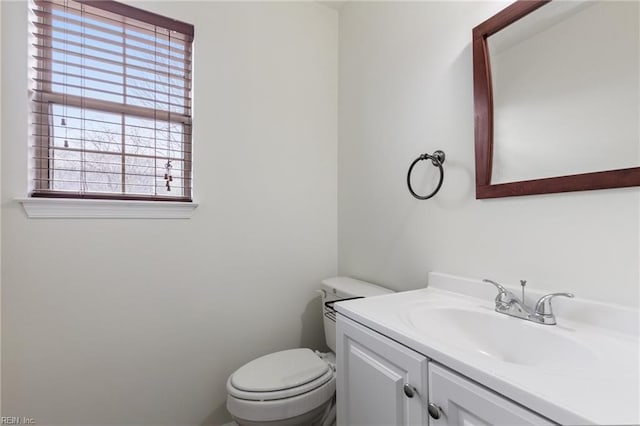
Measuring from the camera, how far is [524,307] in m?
0.89

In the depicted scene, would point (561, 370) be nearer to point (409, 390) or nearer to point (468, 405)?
point (468, 405)

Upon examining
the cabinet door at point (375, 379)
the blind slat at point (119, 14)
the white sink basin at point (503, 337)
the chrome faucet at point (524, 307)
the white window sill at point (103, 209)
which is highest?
the blind slat at point (119, 14)

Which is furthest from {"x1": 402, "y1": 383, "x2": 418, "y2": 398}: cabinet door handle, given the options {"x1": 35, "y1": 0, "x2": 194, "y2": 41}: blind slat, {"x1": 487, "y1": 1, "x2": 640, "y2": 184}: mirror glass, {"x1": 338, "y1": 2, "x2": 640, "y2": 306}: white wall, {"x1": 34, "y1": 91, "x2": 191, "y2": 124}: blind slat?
{"x1": 35, "y1": 0, "x2": 194, "y2": 41}: blind slat

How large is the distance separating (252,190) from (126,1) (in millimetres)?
1058

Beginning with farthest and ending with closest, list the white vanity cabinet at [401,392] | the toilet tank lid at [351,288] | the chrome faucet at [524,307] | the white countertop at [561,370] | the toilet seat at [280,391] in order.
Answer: the toilet tank lid at [351,288] < the toilet seat at [280,391] < the chrome faucet at [524,307] < the white vanity cabinet at [401,392] < the white countertop at [561,370]

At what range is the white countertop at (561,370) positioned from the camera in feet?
1.54

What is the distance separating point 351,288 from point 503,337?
0.77m

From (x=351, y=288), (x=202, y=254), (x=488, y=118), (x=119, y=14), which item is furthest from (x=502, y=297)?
(x=119, y=14)

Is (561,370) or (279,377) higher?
(561,370)

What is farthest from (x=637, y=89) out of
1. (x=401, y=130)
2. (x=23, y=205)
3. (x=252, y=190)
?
(x=23, y=205)

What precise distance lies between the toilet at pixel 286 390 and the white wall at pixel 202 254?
0.34 metres

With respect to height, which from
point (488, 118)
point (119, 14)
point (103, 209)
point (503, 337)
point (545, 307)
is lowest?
point (503, 337)

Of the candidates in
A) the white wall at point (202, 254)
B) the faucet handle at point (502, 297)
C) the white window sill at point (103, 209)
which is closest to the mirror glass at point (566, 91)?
the faucet handle at point (502, 297)

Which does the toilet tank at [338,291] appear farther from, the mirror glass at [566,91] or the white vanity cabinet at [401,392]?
the mirror glass at [566,91]
